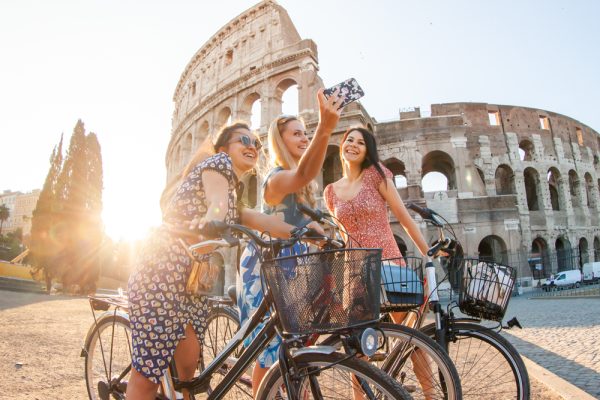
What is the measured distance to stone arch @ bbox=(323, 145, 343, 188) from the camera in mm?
19359

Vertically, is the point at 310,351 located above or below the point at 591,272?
above

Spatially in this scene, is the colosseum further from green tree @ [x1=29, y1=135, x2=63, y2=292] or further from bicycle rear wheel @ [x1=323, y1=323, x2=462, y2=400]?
bicycle rear wheel @ [x1=323, y1=323, x2=462, y2=400]

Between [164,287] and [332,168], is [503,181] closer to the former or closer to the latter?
[332,168]

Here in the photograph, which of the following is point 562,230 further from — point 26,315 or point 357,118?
point 26,315

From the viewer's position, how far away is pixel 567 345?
5004 mm

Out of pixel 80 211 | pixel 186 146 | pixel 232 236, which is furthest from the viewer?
pixel 186 146

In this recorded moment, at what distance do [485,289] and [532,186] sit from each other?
29870 millimetres

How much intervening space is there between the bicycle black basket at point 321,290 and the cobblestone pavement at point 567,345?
2969 millimetres

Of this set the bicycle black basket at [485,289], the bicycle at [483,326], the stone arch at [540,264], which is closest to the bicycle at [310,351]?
the bicycle at [483,326]

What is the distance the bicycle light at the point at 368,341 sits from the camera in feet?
4.23

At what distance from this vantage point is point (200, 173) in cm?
188

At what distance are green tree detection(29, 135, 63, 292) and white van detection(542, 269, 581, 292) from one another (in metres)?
28.6

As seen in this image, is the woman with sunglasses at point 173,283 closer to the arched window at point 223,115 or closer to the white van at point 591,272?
the arched window at point 223,115

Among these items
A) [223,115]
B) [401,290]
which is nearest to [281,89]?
[223,115]
